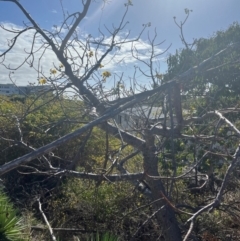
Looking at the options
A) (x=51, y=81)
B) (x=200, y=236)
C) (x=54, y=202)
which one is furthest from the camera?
(x=54, y=202)

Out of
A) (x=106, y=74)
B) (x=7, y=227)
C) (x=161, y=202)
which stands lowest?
(x=161, y=202)

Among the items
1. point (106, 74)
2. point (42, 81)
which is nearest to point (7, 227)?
point (42, 81)

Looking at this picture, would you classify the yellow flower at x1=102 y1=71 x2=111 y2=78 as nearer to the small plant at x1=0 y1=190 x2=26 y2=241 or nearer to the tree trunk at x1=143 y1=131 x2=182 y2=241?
the tree trunk at x1=143 y1=131 x2=182 y2=241

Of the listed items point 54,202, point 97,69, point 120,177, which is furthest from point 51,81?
point 54,202

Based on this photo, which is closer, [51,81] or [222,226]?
[51,81]

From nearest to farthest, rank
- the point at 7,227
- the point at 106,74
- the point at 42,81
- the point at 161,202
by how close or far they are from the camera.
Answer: the point at 161,202 < the point at 7,227 < the point at 42,81 < the point at 106,74

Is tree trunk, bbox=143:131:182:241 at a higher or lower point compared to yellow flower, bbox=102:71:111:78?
lower

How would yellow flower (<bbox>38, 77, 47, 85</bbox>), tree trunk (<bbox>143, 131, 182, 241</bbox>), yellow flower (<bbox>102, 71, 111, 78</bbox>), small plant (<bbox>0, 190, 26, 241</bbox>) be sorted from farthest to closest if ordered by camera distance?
yellow flower (<bbox>102, 71, 111, 78</bbox>), yellow flower (<bbox>38, 77, 47, 85</bbox>), small plant (<bbox>0, 190, 26, 241</bbox>), tree trunk (<bbox>143, 131, 182, 241</bbox>)

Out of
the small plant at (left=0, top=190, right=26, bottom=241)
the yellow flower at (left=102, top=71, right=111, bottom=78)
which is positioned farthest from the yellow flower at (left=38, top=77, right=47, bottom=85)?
the small plant at (left=0, top=190, right=26, bottom=241)

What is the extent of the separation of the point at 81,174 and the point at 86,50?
48.4 inches

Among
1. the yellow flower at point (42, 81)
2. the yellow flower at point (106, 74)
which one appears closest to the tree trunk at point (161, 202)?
the yellow flower at point (106, 74)

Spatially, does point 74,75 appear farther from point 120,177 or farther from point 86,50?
point 120,177

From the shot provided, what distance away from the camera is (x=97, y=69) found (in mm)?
4020

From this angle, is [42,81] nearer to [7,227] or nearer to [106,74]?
[106,74]
